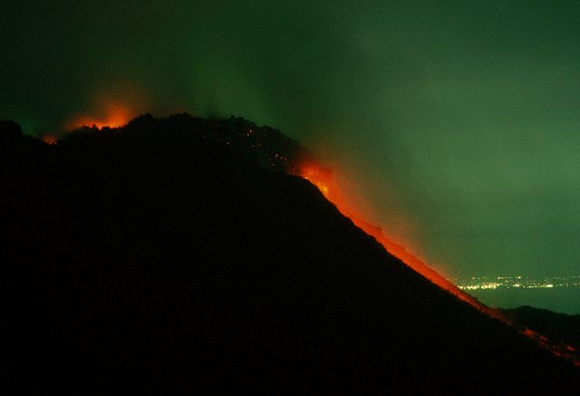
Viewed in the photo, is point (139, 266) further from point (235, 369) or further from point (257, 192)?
→ point (257, 192)

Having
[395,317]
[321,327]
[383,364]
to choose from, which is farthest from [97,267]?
[395,317]

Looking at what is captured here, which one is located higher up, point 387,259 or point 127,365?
point 387,259

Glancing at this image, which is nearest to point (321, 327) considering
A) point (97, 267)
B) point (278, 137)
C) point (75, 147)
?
point (97, 267)

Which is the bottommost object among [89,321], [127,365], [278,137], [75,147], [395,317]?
[127,365]

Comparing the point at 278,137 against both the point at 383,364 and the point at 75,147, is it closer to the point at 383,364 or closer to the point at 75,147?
the point at 75,147

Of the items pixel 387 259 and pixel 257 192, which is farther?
pixel 257 192

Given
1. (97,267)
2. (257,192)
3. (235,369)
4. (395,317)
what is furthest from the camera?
(257,192)

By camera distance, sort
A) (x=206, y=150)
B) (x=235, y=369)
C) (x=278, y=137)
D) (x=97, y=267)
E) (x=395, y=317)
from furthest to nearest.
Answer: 1. (x=278, y=137)
2. (x=206, y=150)
3. (x=395, y=317)
4. (x=97, y=267)
5. (x=235, y=369)
